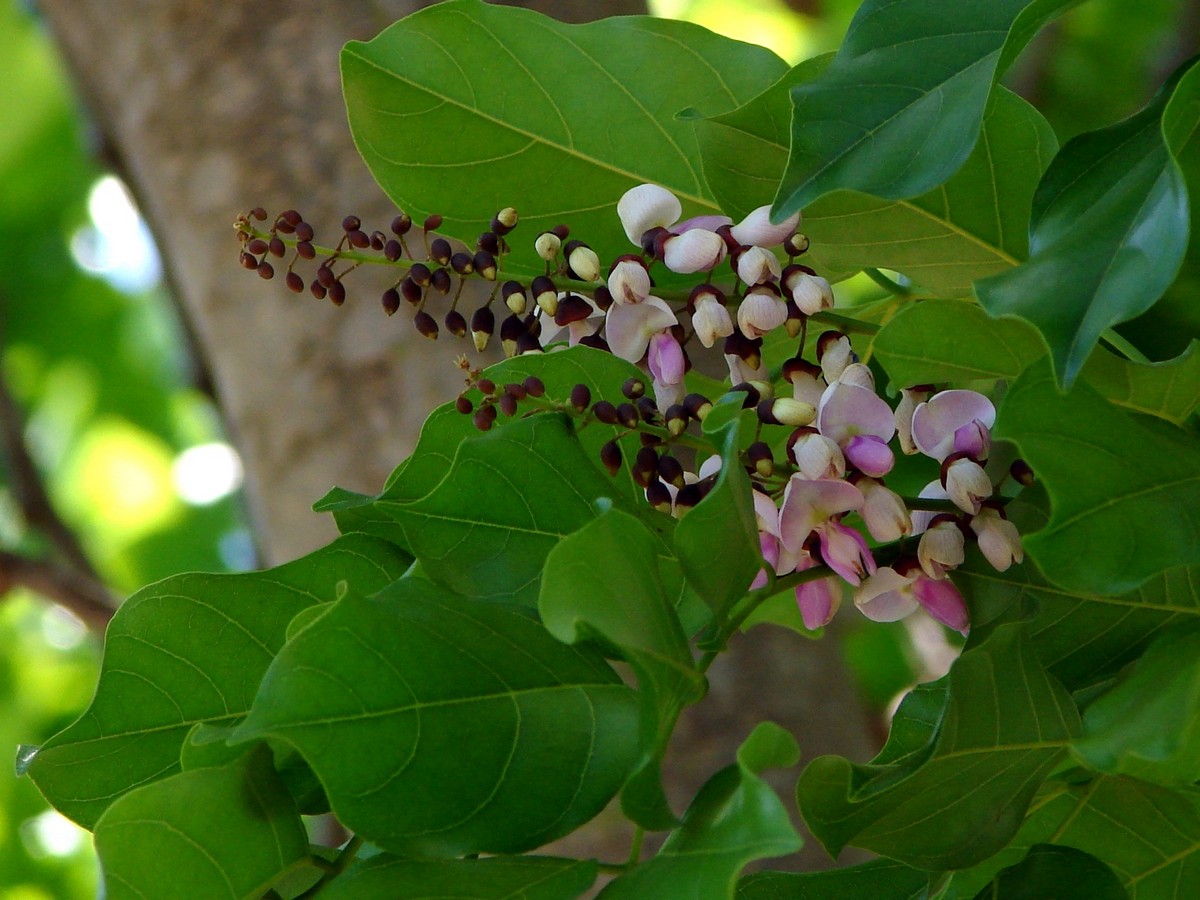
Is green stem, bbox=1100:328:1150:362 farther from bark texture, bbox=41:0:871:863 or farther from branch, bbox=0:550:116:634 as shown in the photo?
branch, bbox=0:550:116:634

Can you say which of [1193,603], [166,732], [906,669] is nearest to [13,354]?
[906,669]

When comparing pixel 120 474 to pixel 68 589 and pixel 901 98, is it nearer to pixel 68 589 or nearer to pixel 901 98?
pixel 68 589

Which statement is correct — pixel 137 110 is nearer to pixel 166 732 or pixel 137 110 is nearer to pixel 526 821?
pixel 166 732

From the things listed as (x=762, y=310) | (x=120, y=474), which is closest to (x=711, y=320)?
(x=762, y=310)

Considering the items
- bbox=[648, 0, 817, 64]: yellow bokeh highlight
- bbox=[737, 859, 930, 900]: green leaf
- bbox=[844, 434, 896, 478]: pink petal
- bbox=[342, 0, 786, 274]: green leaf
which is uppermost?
bbox=[648, 0, 817, 64]: yellow bokeh highlight

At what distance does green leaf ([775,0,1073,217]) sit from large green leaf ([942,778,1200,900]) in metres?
0.22

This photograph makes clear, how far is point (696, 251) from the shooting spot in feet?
1.37

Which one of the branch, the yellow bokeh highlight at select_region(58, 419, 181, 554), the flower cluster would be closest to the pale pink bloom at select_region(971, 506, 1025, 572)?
the flower cluster

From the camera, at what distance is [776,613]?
536 millimetres

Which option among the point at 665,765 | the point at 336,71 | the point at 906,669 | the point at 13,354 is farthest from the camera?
the point at 13,354

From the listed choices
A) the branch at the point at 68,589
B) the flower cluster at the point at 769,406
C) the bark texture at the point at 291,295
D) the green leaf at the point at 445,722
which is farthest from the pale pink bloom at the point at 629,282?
the branch at the point at 68,589

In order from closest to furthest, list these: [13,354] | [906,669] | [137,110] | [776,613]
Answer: [776,613] < [137,110] < [906,669] < [13,354]

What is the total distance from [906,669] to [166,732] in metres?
1.80

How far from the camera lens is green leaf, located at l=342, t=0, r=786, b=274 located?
19.8 inches
